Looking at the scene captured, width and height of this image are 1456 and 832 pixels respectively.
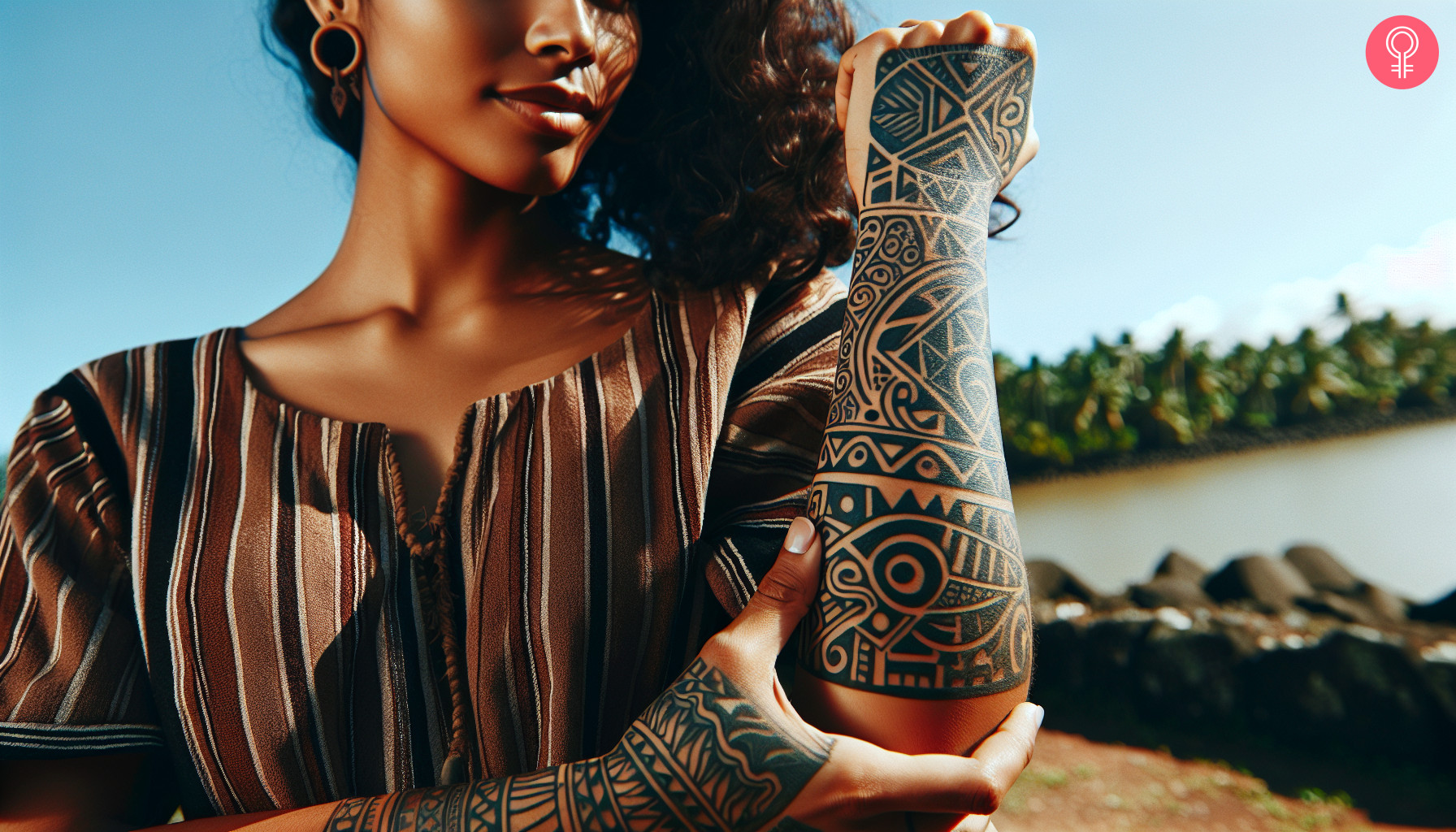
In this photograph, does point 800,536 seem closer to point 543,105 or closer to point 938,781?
point 938,781

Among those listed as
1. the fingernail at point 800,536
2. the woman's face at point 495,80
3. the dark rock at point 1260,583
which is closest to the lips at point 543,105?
the woman's face at point 495,80

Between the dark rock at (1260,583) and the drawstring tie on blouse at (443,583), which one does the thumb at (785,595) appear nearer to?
the drawstring tie on blouse at (443,583)

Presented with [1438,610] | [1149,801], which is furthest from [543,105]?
[1438,610]

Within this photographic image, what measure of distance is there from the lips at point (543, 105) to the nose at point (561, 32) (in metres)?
0.05

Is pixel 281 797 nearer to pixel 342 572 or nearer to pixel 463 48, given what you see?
pixel 342 572

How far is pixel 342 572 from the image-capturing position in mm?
1074

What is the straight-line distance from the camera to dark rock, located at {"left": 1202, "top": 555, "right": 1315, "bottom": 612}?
10.1 meters

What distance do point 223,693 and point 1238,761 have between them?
990cm

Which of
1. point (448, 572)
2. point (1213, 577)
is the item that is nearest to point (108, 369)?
point (448, 572)

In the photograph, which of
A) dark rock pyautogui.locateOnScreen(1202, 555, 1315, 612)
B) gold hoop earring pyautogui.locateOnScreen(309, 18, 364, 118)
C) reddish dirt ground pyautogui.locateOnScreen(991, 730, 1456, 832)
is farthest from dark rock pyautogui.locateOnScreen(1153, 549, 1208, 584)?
gold hoop earring pyautogui.locateOnScreen(309, 18, 364, 118)

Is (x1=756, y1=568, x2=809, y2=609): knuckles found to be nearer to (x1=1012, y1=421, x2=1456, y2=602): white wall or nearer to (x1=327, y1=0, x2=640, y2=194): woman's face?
(x1=327, y1=0, x2=640, y2=194): woman's face

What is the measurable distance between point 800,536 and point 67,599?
40.3 inches

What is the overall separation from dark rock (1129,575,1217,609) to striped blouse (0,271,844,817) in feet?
35.7

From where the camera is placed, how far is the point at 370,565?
1.09 m
